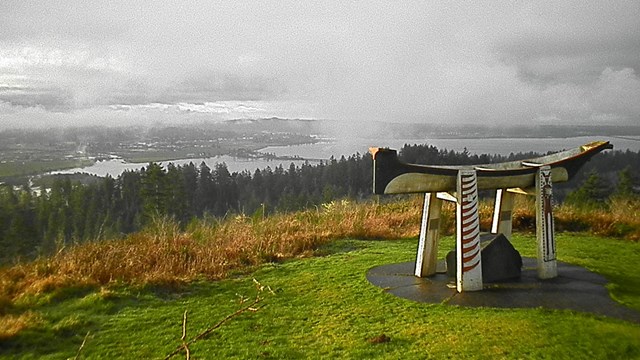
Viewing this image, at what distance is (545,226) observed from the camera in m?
7.00

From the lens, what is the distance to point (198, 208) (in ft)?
109

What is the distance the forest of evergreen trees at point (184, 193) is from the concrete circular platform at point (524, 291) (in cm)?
1059

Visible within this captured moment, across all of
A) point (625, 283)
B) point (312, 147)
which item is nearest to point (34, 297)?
point (625, 283)

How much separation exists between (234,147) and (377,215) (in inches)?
3319

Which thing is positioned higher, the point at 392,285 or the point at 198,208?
the point at 392,285

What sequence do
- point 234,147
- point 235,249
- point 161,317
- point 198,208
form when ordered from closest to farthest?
point 161,317
point 235,249
point 198,208
point 234,147

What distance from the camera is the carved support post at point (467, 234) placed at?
A: 20.7 feet

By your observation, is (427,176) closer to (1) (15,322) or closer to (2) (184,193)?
(1) (15,322)

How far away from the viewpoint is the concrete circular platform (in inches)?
230

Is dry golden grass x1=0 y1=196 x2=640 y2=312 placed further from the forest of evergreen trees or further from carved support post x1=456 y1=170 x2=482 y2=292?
the forest of evergreen trees

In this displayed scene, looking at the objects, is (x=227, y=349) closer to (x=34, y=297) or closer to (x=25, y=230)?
(x=34, y=297)

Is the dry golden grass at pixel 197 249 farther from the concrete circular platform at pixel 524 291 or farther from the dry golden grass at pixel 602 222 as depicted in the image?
the dry golden grass at pixel 602 222

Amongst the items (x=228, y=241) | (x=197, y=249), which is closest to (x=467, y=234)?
(x=197, y=249)

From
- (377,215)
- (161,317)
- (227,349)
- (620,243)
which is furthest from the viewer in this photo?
(377,215)
